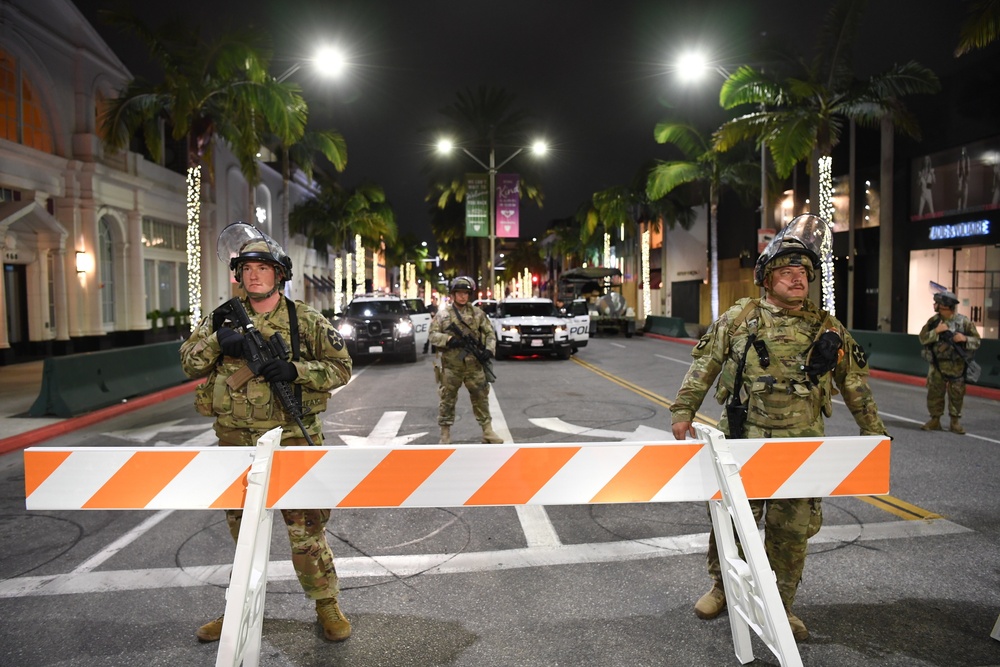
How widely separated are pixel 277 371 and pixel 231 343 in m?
0.26

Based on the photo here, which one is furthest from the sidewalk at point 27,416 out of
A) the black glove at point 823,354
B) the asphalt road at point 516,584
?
the black glove at point 823,354

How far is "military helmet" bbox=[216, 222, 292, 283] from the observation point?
3.59m

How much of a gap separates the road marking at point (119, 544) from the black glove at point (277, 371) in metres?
2.31

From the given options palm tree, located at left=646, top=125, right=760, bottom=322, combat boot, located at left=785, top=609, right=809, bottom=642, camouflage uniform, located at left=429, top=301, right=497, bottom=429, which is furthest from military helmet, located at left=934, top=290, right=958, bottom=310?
palm tree, located at left=646, top=125, right=760, bottom=322

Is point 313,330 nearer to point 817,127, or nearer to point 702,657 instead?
point 702,657

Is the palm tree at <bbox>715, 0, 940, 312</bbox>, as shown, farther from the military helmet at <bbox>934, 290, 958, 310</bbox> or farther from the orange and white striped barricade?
the orange and white striped barricade

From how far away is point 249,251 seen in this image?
3.57 metres

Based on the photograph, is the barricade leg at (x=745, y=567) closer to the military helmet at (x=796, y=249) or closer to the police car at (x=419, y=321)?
the military helmet at (x=796, y=249)

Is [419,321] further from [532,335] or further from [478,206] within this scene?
[478,206]

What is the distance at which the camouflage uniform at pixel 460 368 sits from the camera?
7.99m

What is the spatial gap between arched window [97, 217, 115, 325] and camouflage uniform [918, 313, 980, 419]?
73.5 feet

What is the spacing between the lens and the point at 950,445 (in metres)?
7.69

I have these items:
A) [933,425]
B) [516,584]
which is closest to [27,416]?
[516,584]

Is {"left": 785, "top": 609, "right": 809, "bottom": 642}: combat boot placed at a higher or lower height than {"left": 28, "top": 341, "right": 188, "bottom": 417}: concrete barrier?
lower
